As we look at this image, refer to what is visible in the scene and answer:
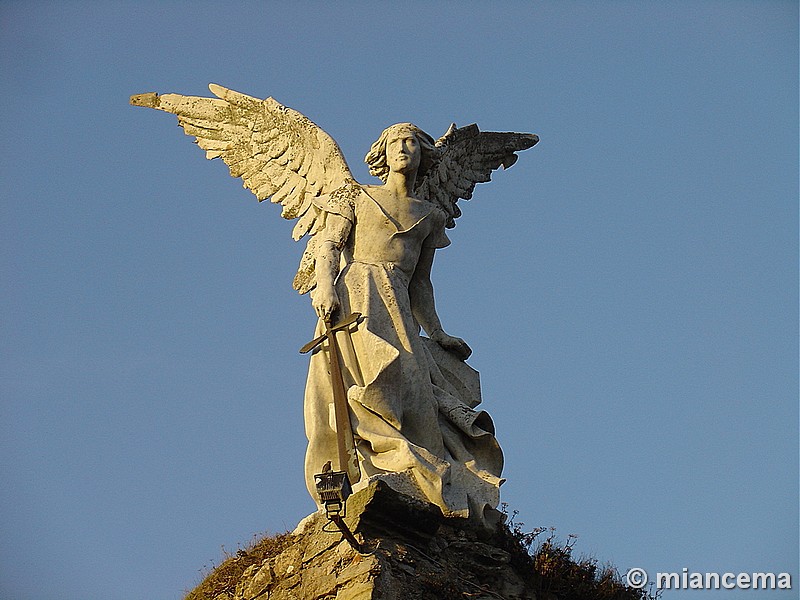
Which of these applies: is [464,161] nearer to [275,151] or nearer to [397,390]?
[275,151]

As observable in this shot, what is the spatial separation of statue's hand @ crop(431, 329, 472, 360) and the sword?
45.6 inches

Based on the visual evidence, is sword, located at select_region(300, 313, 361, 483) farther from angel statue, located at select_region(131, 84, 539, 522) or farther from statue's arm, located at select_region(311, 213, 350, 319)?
statue's arm, located at select_region(311, 213, 350, 319)

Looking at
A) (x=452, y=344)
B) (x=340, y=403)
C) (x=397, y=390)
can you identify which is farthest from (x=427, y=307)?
(x=340, y=403)

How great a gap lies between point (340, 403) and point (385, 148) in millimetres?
2724

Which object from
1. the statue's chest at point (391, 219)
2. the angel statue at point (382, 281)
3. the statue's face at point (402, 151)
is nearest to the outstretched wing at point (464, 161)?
the angel statue at point (382, 281)

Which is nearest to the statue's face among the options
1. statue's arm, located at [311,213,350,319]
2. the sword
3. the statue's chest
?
the statue's chest

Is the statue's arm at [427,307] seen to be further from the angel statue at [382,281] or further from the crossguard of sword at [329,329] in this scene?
the crossguard of sword at [329,329]

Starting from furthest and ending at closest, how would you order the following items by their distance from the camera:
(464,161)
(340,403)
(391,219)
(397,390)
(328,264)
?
(464,161) < (391,219) < (328,264) < (397,390) < (340,403)

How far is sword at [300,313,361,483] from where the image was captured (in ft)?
45.8

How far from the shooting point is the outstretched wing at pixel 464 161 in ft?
54.0

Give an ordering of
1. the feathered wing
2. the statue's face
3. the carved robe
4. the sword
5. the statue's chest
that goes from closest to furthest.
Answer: the sword < the carved robe < the statue's chest < the statue's face < the feathered wing

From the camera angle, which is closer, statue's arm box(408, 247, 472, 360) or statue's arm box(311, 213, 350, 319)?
statue's arm box(311, 213, 350, 319)

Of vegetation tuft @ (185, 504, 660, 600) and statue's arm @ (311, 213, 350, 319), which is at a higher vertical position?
statue's arm @ (311, 213, 350, 319)

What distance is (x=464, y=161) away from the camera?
17.0 meters
